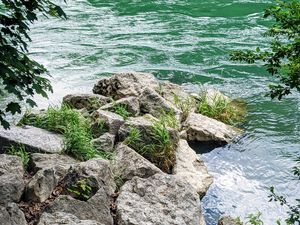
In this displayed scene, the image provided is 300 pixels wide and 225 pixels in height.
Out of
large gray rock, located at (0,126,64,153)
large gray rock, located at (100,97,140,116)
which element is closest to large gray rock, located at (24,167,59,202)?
large gray rock, located at (0,126,64,153)

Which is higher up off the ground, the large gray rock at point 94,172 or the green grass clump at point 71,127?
the large gray rock at point 94,172

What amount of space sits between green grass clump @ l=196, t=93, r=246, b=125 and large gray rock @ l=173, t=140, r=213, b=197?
166cm

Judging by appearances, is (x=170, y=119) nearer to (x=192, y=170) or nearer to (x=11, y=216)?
(x=192, y=170)

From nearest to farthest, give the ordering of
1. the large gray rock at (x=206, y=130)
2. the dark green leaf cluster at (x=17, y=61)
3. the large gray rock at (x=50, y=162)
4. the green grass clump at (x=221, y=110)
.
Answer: the dark green leaf cluster at (x=17, y=61) < the large gray rock at (x=50, y=162) < the large gray rock at (x=206, y=130) < the green grass clump at (x=221, y=110)

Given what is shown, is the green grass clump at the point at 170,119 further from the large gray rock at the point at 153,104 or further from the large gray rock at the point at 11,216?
the large gray rock at the point at 11,216

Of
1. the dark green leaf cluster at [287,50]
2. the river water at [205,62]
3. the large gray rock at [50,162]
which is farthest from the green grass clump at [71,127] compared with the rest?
the dark green leaf cluster at [287,50]

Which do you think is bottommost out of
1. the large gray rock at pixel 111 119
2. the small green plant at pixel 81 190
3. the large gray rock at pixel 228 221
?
the large gray rock at pixel 228 221

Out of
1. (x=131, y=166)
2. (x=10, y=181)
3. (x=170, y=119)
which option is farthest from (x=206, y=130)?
(x=10, y=181)

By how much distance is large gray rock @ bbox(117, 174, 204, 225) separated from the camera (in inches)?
182

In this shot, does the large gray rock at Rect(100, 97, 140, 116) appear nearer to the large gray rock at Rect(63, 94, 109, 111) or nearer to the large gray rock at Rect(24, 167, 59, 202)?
the large gray rock at Rect(63, 94, 109, 111)

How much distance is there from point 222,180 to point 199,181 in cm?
51

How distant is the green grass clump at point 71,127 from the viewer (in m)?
5.98

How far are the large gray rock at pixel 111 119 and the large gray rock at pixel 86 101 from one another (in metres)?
0.80

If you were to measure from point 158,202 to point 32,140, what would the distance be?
6.25 feet
